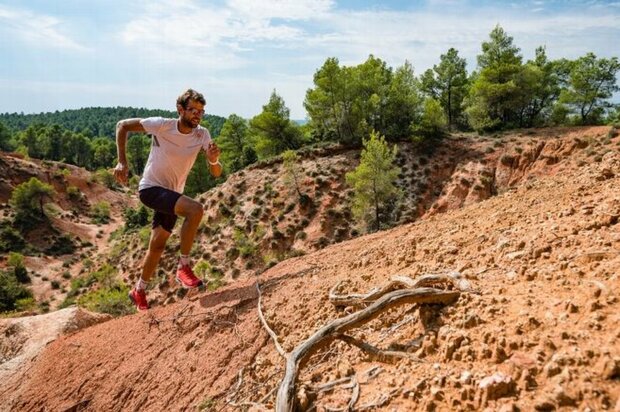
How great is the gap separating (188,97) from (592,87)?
1518 inches

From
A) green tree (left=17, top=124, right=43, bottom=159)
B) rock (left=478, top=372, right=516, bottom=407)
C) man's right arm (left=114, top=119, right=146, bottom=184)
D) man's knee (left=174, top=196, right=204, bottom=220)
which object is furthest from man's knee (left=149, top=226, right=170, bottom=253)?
green tree (left=17, top=124, right=43, bottom=159)

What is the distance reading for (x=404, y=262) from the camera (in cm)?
389

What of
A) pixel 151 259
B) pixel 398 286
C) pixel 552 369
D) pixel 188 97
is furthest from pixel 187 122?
pixel 552 369

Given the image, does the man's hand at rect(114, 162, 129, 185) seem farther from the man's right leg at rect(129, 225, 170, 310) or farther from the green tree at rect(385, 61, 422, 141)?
the green tree at rect(385, 61, 422, 141)

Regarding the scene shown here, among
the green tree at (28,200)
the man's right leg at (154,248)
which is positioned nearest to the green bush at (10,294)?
the green tree at (28,200)

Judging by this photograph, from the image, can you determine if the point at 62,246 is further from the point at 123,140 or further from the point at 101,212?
the point at 123,140

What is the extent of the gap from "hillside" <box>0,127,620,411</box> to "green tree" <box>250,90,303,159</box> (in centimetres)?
3457

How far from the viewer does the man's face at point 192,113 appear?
452 cm

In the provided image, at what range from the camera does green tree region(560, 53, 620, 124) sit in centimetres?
3222

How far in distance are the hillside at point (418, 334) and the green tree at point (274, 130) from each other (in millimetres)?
34567

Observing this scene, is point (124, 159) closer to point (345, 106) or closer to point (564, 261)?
point (564, 261)

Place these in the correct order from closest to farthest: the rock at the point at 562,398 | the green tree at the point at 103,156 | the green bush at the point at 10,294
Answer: the rock at the point at 562,398
the green bush at the point at 10,294
the green tree at the point at 103,156

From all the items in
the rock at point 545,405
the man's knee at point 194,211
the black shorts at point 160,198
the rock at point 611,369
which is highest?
the black shorts at point 160,198

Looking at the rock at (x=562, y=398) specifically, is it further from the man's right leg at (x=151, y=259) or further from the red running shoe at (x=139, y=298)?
the red running shoe at (x=139, y=298)
